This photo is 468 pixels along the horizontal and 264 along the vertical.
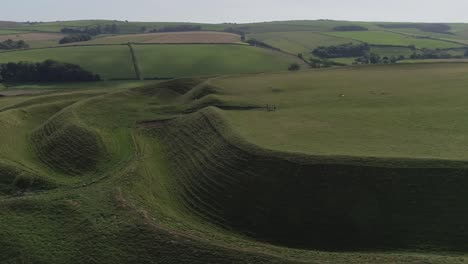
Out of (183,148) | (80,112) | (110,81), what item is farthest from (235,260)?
(110,81)

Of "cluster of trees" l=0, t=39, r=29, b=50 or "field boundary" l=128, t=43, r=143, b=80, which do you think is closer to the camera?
"field boundary" l=128, t=43, r=143, b=80

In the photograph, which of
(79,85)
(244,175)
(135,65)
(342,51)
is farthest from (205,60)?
(244,175)

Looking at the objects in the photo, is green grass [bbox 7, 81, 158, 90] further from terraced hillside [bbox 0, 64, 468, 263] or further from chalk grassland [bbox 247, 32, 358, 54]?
chalk grassland [bbox 247, 32, 358, 54]

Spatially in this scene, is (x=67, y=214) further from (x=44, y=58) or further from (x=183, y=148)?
(x=44, y=58)

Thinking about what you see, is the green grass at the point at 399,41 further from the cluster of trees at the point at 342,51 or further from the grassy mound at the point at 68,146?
the grassy mound at the point at 68,146

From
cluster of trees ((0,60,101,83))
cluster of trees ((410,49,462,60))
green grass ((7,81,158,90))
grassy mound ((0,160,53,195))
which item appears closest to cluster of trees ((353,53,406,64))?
cluster of trees ((410,49,462,60))

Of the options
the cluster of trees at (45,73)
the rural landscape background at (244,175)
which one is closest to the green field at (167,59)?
the cluster of trees at (45,73)

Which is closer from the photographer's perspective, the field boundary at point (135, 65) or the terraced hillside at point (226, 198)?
the terraced hillside at point (226, 198)
